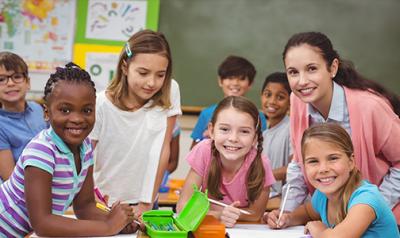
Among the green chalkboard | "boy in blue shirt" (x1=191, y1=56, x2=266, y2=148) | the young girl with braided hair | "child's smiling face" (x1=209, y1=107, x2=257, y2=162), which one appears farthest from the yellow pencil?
the green chalkboard

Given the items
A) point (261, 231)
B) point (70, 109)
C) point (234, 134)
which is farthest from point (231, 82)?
point (70, 109)

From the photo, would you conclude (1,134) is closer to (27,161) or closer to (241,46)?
(27,161)

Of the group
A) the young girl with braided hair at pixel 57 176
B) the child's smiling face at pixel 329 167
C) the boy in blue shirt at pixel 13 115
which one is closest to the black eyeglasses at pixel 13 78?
the boy in blue shirt at pixel 13 115

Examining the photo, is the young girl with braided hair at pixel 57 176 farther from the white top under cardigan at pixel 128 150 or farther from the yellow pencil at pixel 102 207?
the white top under cardigan at pixel 128 150

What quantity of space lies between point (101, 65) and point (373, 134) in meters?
2.58

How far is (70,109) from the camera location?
1574 millimetres

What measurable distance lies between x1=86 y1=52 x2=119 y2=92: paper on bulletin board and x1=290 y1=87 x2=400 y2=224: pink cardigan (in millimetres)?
2438

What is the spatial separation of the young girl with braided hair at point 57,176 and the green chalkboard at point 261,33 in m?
2.41

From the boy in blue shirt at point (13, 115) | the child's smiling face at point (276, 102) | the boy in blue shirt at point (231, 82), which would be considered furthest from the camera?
the boy in blue shirt at point (231, 82)

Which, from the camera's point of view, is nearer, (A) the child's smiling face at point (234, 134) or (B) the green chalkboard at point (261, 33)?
(A) the child's smiling face at point (234, 134)

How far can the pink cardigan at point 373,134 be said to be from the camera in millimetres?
1893

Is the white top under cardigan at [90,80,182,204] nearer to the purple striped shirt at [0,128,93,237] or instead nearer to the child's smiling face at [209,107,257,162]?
the child's smiling face at [209,107,257,162]

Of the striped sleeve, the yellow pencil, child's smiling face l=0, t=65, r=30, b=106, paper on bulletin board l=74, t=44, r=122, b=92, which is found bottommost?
the yellow pencil

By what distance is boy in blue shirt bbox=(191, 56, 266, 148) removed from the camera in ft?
11.2
